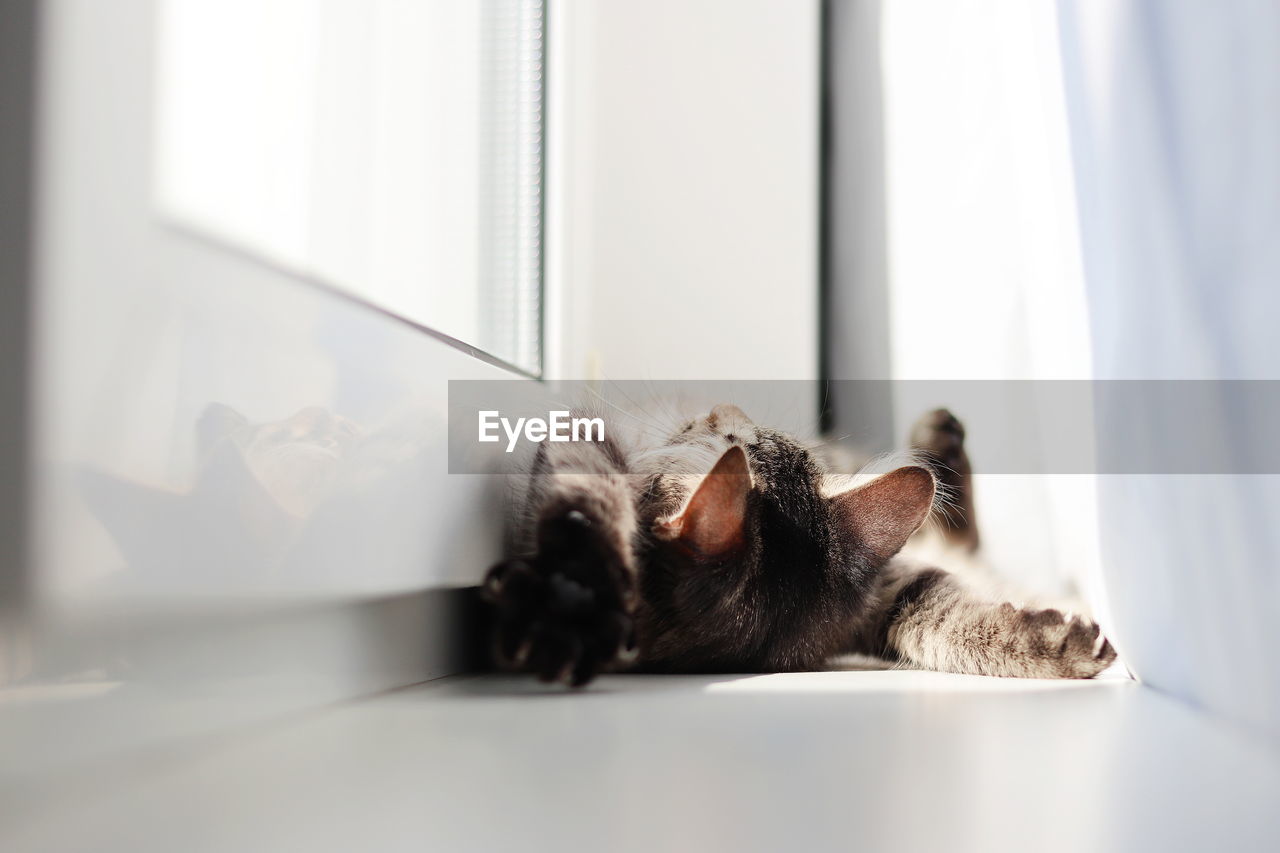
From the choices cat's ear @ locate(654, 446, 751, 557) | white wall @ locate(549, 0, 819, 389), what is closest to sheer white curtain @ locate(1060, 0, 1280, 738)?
cat's ear @ locate(654, 446, 751, 557)

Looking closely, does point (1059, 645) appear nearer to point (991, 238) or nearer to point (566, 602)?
point (566, 602)

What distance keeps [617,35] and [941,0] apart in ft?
2.00

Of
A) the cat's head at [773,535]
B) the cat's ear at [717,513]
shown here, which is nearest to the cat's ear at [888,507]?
the cat's head at [773,535]

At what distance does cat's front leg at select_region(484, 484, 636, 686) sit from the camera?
0.53m

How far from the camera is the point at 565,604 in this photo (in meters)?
0.53

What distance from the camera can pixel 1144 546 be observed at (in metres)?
0.60

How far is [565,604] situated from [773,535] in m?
0.24

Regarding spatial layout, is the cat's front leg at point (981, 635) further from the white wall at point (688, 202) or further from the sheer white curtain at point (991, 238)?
the white wall at point (688, 202)

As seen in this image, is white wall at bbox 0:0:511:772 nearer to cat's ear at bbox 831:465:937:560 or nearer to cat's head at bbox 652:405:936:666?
cat's head at bbox 652:405:936:666

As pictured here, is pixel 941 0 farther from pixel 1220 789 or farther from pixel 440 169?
pixel 1220 789

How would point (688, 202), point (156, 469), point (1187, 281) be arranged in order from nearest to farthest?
point (156, 469)
point (1187, 281)
point (688, 202)

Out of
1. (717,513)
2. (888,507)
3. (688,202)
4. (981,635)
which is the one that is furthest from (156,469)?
(688,202)

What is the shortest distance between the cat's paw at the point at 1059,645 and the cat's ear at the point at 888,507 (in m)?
0.14

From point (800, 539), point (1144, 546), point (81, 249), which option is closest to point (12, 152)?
point (81, 249)
